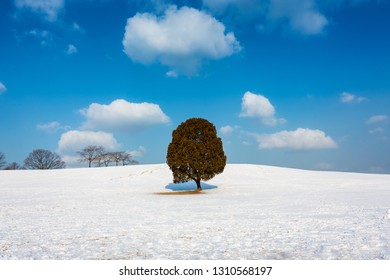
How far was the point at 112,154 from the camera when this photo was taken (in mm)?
125375

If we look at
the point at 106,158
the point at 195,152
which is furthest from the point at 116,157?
the point at 195,152

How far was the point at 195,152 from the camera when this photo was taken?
43.2m

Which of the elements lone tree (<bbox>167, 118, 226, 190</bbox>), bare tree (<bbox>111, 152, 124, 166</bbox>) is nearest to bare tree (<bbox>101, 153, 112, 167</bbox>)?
bare tree (<bbox>111, 152, 124, 166</bbox>)

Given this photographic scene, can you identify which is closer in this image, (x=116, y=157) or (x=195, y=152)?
(x=195, y=152)

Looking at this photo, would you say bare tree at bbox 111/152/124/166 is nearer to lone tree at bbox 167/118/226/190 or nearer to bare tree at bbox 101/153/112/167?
bare tree at bbox 101/153/112/167

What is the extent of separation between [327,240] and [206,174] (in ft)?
105

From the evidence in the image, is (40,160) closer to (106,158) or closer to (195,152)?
Answer: (106,158)

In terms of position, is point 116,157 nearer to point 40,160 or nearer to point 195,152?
point 40,160

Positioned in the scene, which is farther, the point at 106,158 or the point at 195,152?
the point at 106,158

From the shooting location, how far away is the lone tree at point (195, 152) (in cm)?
4331

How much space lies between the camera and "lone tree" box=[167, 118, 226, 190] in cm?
4331
